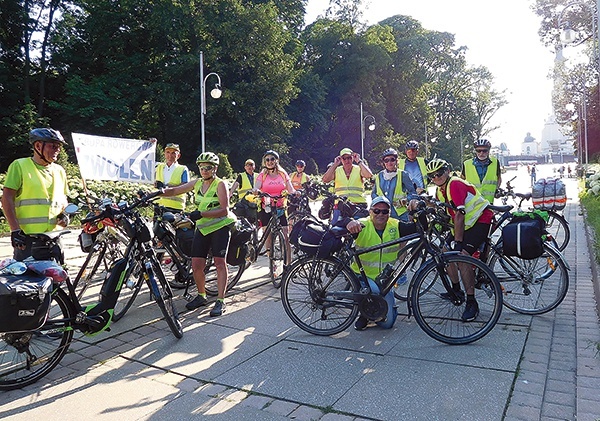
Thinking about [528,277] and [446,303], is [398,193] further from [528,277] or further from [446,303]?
[446,303]

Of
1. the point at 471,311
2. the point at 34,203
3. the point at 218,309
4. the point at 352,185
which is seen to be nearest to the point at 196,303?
the point at 218,309

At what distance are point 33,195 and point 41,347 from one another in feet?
4.38

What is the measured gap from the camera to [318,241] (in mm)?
4762

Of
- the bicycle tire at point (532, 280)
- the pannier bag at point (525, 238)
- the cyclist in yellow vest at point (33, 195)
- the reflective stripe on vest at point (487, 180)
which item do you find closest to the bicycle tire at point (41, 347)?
the cyclist in yellow vest at point (33, 195)

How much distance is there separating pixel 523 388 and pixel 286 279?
226 centimetres

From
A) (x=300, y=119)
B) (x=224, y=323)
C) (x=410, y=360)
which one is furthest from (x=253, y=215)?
(x=300, y=119)

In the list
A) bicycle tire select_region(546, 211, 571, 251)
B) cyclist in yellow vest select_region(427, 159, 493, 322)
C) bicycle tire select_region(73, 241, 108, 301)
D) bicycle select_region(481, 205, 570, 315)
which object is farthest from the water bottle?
bicycle tire select_region(546, 211, 571, 251)

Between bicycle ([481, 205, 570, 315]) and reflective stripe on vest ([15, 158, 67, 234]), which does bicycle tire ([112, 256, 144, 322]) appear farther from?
bicycle ([481, 205, 570, 315])

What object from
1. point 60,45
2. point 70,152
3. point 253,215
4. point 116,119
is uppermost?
point 60,45

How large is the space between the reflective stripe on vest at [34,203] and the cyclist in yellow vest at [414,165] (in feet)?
16.1

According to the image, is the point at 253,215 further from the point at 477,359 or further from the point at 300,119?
the point at 300,119

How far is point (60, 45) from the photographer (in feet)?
108

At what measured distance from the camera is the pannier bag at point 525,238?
15.5 feet

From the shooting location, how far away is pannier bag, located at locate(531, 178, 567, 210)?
7215mm
